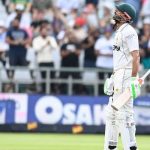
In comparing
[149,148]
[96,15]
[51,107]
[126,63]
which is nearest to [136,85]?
[126,63]

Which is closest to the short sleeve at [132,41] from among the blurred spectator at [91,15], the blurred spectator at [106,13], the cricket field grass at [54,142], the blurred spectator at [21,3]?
the cricket field grass at [54,142]

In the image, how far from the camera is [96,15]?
856 inches

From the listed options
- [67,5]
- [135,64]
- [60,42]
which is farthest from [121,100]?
[67,5]

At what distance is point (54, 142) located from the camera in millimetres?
15555

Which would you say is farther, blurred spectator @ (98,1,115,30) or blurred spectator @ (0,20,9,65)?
blurred spectator @ (98,1,115,30)

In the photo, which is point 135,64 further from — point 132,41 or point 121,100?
point 121,100

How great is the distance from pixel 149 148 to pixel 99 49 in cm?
560

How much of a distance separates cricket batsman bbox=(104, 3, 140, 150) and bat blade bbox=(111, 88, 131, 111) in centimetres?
7

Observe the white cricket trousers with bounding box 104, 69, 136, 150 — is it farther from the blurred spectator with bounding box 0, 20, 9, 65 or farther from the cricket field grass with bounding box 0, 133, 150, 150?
the blurred spectator with bounding box 0, 20, 9, 65

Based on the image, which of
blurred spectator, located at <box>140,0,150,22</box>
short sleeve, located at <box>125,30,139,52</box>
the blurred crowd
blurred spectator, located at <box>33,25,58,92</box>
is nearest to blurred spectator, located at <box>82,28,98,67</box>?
the blurred crowd

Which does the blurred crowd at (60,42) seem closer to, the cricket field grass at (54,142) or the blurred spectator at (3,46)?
the blurred spectator at (3,46)

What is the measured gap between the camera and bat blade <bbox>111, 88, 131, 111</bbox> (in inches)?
420

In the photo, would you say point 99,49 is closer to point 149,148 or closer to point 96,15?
point 96,15

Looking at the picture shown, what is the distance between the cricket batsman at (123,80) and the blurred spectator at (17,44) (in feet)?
27.2
